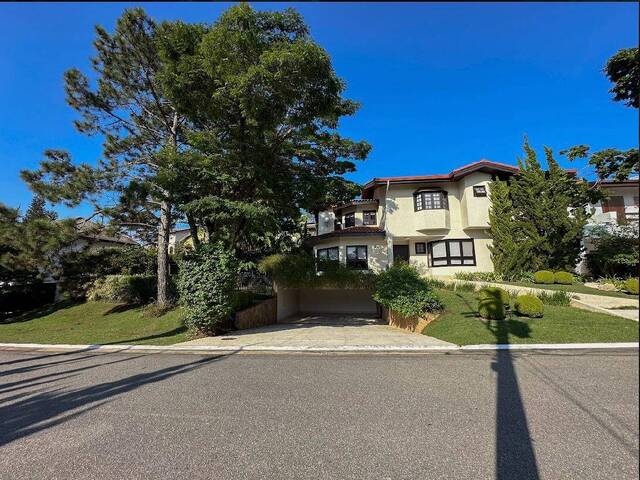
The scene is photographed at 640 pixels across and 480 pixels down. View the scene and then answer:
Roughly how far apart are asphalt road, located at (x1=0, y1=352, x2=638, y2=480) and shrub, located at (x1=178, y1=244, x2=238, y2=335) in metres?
5.16

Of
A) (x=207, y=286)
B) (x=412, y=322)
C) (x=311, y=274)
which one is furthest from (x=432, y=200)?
(x=207, y=286)

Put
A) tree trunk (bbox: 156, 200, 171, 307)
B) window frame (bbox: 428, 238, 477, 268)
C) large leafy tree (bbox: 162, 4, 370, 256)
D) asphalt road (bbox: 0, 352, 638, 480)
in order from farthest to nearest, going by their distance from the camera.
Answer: window frame (bbox: 428, 238, 477, 268)
tree trunk (bbox: 156, 200, 171, 307)
large leafy tree (bbox: 162, 4, 370, 256)
asphalt road (bbox: 0, 352, 638, 480)

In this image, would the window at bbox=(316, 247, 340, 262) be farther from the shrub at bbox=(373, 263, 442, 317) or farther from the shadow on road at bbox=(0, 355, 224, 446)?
the shadow on road at bbox=(0, 355, 224, 446)

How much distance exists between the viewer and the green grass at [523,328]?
889 centimetres

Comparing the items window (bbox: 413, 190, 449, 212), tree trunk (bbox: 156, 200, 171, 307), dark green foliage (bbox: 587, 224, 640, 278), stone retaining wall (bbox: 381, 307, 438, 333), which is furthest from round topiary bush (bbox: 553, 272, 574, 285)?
tree trunk (bbox: 156, 200, 171, 307)

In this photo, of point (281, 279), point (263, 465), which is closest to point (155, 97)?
point (281, 279)

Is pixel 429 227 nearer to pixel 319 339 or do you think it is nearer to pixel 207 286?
pixel 319 339

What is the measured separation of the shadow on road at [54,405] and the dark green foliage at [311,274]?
10853mm

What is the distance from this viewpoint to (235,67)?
10.6 m

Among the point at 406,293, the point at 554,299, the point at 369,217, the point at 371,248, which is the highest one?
the point at 369,217

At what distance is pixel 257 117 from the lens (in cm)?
1151

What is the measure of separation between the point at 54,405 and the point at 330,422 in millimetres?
4545

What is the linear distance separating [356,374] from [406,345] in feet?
11.3

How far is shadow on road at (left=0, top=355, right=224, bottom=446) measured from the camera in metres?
4.68
